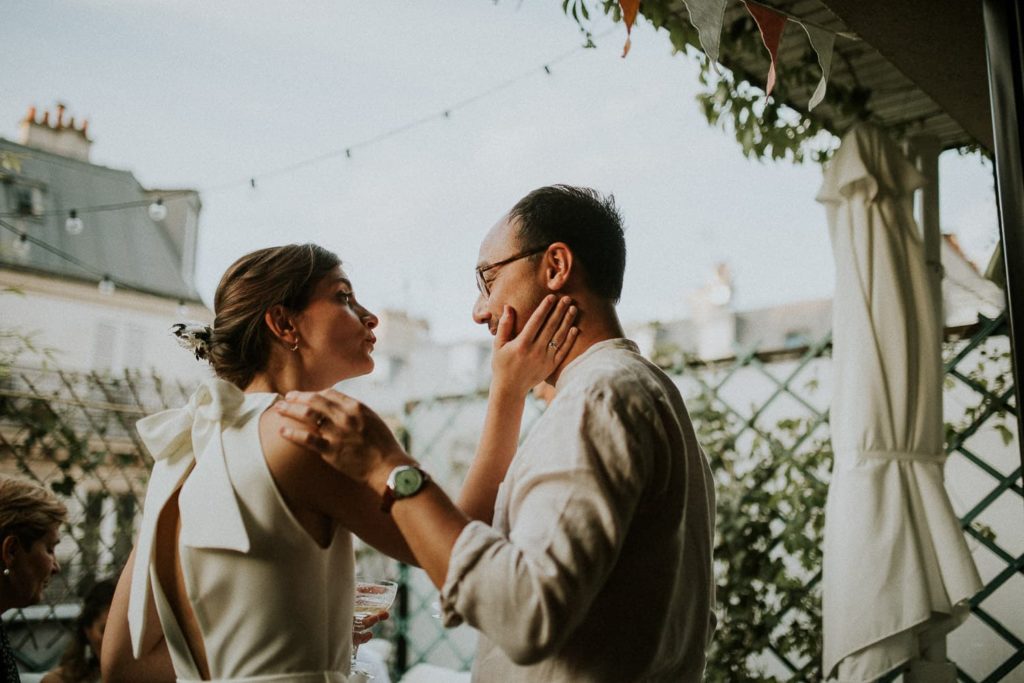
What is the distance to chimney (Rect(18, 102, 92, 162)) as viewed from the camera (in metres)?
5.44

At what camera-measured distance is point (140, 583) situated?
1192 millimetres

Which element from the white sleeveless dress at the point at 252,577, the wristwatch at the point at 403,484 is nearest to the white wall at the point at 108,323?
the white sleeveless dress at the point at 252,577

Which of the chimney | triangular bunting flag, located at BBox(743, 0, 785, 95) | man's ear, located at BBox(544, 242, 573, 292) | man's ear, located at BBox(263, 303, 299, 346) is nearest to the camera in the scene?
man's ear, located at BBox(544, 242, 573, 292)

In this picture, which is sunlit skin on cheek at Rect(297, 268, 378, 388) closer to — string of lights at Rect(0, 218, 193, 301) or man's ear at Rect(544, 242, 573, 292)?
man's ear at Rect(544, 242, 573, 292)

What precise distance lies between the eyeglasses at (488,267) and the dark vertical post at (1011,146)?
0.76 meters

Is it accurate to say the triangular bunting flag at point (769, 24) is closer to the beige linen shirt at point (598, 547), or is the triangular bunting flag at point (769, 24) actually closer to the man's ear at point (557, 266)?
the man's ear at point (557, 266)

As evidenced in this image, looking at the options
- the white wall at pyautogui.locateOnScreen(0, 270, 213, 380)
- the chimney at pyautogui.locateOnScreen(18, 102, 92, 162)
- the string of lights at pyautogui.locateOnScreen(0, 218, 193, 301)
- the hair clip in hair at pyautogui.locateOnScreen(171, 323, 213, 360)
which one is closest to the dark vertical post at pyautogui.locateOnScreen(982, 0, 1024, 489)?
the hair clip in hair at pyautogui.locateOnScreen(171, 323, 213, 360)

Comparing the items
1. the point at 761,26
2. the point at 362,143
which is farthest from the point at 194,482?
the point at 362,143

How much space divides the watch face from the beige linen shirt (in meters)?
0.09

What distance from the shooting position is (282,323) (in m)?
1.41

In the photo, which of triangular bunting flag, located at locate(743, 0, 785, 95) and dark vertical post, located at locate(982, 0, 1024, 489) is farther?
triangular bunting flag, located at locate(743, 0, 785, 95)

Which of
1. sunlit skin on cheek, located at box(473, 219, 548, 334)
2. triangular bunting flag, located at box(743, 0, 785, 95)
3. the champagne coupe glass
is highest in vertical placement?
triangular bunting flag, located at box(743, 0, 785, 95)

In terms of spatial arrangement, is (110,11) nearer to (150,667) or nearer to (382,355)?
(150,667)

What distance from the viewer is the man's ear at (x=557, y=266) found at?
4.04 feet
